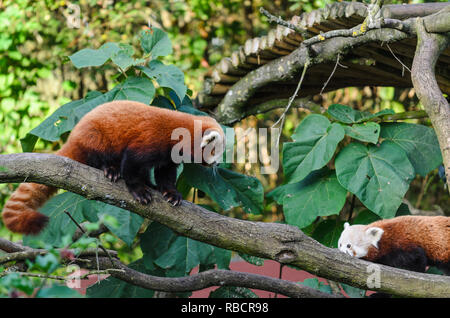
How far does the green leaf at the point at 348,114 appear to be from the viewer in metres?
3.46

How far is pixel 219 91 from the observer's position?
420 cm

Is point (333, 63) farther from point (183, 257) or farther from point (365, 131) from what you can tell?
point (183, 257)

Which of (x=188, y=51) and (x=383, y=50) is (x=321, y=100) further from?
(x=383, y=50)

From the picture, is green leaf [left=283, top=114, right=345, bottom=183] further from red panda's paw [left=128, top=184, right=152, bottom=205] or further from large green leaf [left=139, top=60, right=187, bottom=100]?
red panda's paw [left=128, top=184, right=152, bottom=205]

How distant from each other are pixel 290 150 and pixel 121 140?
50.4 inches

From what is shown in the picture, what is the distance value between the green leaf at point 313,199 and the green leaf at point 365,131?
317mm

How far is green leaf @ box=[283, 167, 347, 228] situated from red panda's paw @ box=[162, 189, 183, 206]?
98 centimetres

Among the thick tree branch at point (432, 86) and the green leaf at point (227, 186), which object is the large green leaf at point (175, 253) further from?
the thick tree branch at point (432, 86)

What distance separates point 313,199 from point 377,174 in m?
0.44

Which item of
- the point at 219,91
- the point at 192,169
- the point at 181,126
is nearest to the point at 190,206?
the point at 181,126

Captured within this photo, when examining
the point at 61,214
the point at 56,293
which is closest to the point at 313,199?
the point at 61,214

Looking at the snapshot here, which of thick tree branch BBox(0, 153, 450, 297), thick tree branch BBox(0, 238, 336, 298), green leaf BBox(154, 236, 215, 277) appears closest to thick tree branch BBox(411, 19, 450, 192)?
thick tree branch BBox(0, 153, 450, 297)

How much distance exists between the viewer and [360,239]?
3215 mm
